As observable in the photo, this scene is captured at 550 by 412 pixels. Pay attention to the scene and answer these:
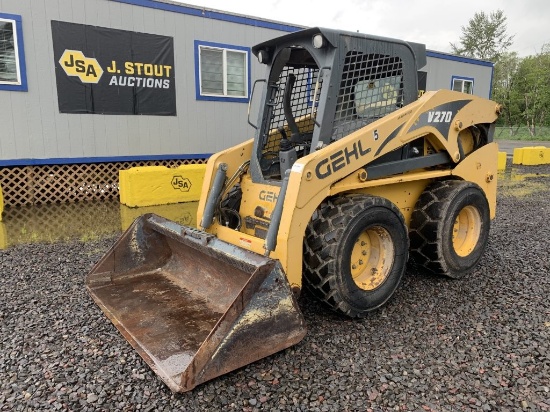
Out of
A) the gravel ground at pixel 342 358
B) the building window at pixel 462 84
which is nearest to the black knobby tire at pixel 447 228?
the gravel ground at pixel 342 358

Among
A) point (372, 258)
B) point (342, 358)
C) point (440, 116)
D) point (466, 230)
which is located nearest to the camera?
point (342, 358)

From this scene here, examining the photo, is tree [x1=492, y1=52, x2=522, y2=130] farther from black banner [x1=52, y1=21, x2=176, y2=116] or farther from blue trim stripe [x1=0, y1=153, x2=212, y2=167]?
black banner [x1=52, y1=21, x2=176, y2=116]

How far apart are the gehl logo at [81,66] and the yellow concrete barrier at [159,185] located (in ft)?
6.67

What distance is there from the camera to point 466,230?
4680 mm

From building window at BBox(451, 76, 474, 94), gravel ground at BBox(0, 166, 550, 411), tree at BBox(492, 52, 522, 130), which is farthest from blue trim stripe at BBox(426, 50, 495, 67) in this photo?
tree at BBox(492, 52, 522, 130)

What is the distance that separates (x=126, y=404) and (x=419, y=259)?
301cm

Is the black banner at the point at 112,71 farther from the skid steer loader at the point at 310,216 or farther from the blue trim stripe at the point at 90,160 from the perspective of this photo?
the skid steer loader at the point at 310,216

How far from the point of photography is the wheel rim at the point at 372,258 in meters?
3.62

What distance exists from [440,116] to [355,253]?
1630 millimetres

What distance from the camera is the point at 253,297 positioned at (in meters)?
2.71

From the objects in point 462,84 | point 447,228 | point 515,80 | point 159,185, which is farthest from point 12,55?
point 515,80

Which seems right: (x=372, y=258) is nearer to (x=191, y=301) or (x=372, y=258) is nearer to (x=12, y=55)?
(x=191, y=301)

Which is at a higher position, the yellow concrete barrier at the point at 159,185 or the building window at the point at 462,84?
the building window at the point at 462,84

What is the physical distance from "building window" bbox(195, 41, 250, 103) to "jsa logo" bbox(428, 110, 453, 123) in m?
6.60
